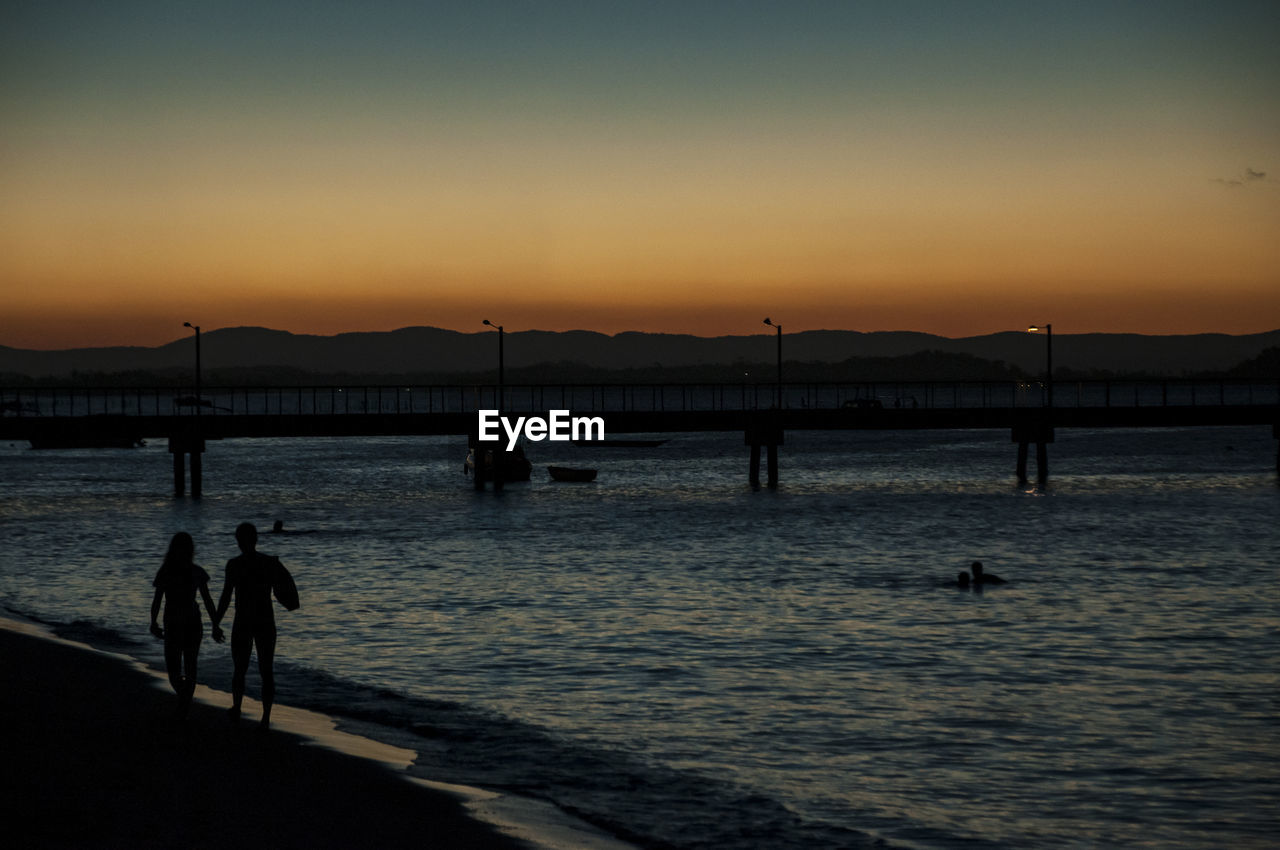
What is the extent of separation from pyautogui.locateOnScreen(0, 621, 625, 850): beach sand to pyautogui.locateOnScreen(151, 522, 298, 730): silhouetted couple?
3.38 ft

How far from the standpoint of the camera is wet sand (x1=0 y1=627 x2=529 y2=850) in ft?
39.7

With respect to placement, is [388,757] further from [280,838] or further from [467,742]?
[280,838]

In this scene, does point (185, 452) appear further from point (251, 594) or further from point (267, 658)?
point (251, 594)

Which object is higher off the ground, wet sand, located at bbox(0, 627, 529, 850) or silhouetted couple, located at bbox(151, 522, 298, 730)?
silhouetted couple, located at bbox(151, 522, 298, 730)

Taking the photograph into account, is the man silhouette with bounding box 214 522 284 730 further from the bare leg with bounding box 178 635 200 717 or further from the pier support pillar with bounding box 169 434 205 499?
the pier support pillar with bounding box 169 434 205 499

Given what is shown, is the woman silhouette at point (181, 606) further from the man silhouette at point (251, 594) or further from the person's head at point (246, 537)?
the person's head at point (246, 537)

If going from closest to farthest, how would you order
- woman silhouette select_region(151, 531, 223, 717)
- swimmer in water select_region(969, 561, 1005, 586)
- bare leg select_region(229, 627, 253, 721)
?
1. woman silhouette select_region(151, 531, 223, 717)
2. bare leg select_region(229, 627, 253, 721)
3. swimmer in water select_region(969, 561, 1005, 586)

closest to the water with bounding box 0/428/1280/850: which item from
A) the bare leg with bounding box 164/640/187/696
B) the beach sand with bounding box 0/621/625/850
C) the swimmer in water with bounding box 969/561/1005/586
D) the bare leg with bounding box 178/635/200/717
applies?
the swimmer in water with bounding box 969/561/1005/586

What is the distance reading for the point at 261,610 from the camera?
49.3ft

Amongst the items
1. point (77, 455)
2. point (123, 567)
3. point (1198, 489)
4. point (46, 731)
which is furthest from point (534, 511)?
point (77, 455)

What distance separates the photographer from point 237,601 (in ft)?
49.1

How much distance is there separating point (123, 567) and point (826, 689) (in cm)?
2763

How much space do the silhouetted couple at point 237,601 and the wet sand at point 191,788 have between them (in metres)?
0.97

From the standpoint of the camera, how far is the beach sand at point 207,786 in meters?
12.1
